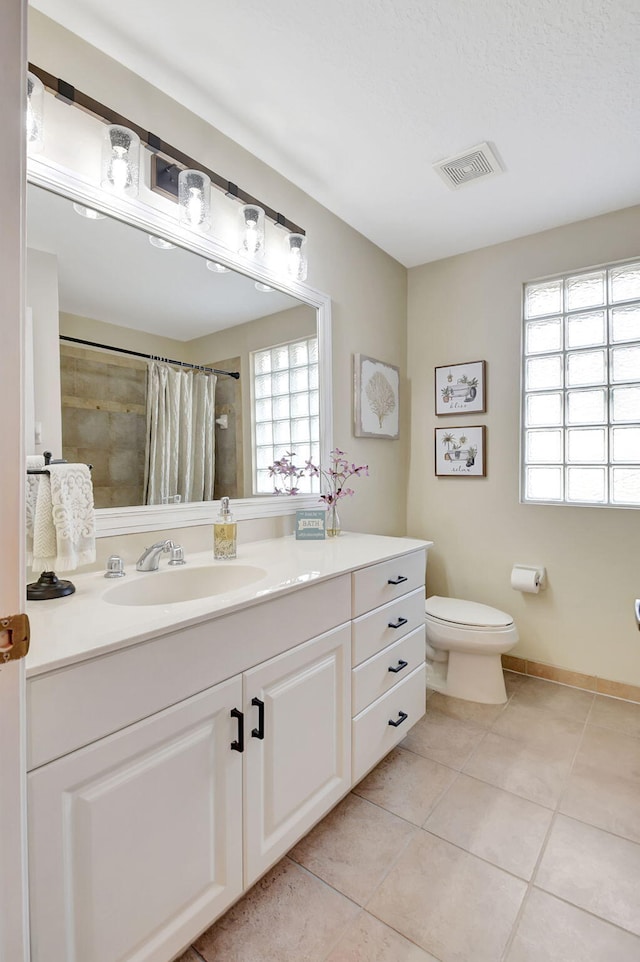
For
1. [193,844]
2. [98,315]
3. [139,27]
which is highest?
[139,27]

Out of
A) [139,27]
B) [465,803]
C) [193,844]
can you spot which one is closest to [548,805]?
[465,803]

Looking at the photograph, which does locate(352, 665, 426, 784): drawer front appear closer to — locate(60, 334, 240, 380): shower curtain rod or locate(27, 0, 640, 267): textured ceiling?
locate(60, 334, 240, 380): shower curtain rod

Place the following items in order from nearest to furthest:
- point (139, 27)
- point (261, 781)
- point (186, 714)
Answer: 1. point (186, 714)
2. point (261, 781)
3. point (139, 27)

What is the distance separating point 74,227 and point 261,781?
1582 millimetres

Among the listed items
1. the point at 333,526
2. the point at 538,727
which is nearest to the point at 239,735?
the point at 333,526

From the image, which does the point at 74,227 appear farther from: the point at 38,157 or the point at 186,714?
the point at 186,714

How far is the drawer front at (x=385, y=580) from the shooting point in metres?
1.45

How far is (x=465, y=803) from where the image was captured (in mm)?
1531

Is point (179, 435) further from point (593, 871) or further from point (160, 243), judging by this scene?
point (593, 871)

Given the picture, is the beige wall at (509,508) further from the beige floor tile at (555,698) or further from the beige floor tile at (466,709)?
the beige floor tile at (466,709)

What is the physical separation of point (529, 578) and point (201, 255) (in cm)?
215

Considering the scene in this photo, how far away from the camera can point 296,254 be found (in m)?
1.86

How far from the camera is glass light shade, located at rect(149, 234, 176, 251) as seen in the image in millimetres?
1447

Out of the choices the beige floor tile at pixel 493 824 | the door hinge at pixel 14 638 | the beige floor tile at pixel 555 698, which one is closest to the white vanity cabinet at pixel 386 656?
the beige floor tile at pixel 493 824
